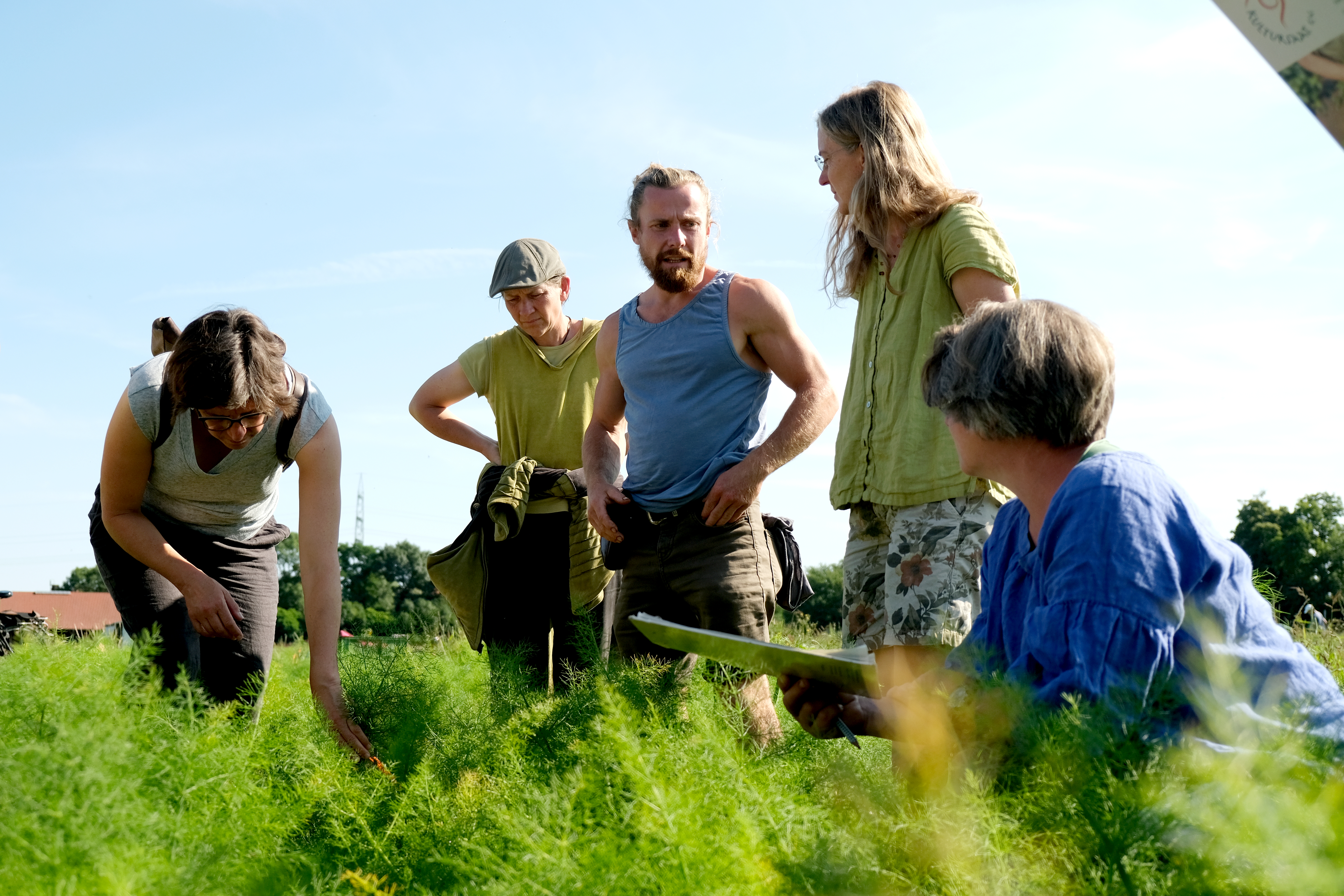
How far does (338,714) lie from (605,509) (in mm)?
971

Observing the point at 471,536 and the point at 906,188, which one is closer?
the point at 906,188

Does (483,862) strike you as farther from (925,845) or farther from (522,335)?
(522,335)

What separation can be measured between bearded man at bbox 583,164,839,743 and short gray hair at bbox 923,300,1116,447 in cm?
123

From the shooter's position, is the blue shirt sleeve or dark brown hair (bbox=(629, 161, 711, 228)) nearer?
the blue shirt sleeve

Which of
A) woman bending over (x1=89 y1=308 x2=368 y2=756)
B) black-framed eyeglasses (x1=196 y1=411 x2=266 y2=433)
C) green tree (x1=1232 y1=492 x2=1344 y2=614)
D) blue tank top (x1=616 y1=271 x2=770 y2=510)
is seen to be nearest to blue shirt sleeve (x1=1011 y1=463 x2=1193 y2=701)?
blue tank top (x1=616 y1=271 x2=770 y2=510)

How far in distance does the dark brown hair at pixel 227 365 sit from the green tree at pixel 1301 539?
1414 inches

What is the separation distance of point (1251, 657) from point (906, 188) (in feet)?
5.38

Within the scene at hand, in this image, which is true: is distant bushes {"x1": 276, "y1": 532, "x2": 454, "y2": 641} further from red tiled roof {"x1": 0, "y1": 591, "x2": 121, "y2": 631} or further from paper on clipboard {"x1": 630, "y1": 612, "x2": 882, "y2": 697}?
paper on clipboard {"x1": 630, "y1": 612, "x2": 882, "y2": 697}

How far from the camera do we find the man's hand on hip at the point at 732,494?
3074mm

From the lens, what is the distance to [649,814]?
1576 millimetres

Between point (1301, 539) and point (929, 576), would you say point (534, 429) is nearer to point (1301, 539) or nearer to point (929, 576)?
point (929, 576)

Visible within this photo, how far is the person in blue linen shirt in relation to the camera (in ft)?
5.22

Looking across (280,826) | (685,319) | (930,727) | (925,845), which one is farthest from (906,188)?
(280,826)

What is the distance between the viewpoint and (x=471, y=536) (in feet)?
13.7
